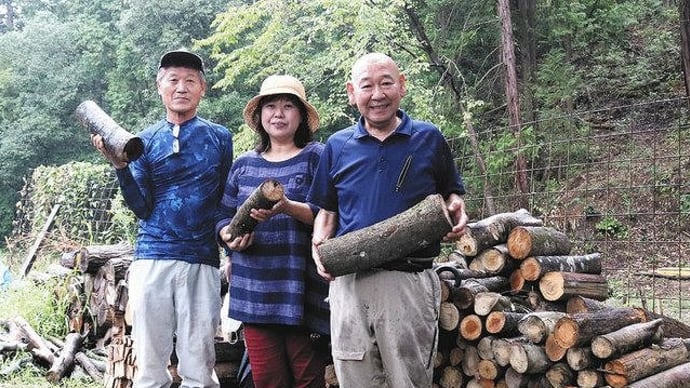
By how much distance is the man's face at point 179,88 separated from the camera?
10.7 ft

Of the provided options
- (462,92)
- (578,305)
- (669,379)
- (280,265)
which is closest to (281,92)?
(280,265)

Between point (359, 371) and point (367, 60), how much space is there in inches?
49.1

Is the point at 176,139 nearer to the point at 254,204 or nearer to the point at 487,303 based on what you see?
the point at 254,204

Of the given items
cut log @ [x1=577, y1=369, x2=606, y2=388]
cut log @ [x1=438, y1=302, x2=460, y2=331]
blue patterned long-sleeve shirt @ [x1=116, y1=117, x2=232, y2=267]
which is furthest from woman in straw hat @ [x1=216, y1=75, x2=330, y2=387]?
cut log @ [x1=577, y1=369, x2=606, y2=388]

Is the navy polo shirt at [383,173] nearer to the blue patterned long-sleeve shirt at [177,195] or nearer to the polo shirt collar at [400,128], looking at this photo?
the polo shirt collar at [400,128]

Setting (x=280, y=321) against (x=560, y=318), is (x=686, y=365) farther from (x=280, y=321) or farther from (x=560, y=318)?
(x=280, y=321)

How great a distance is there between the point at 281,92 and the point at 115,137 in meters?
0.79

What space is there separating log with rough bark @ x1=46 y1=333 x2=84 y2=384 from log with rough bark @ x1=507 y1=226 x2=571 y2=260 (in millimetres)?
3592

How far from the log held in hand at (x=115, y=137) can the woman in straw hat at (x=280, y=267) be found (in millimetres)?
472

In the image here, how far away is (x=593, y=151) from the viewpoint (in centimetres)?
1351

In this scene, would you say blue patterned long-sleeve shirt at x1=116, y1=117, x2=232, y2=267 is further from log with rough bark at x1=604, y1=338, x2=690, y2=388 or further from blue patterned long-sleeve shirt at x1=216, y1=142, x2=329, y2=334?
log with rough bark at x1=604, y1=338, x2=690, y2=388

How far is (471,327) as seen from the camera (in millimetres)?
3484

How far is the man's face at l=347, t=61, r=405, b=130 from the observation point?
8.61ft

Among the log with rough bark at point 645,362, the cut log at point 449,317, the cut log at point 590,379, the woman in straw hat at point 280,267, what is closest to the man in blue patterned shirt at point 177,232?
the woman in straw hat at point 280,267
